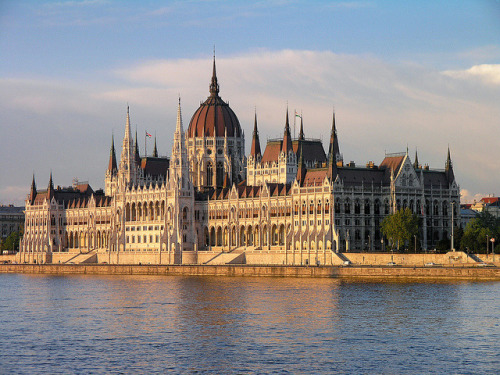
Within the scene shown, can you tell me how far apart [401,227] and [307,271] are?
1900 cm

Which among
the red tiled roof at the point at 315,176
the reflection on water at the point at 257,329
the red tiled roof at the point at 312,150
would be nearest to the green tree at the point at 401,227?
the red tiled roof at the point at 315,176

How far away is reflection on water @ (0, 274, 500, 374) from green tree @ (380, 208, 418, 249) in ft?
87.8

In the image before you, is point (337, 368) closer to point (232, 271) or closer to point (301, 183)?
point (232, 271)

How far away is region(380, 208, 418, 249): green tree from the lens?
156 metres

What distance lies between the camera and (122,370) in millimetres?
67562

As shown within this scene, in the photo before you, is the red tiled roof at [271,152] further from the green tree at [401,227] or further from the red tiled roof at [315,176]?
the green tree at [401,227]

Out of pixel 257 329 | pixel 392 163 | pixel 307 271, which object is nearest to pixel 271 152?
pixel 392 163

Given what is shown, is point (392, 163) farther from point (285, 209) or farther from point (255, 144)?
point (255, 144)

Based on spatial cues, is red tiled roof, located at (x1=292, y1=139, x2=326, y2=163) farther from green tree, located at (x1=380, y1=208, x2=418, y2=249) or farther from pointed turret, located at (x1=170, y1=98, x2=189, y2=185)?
green tree, located at (x1=380, y1=208, x2=418, y2=249)

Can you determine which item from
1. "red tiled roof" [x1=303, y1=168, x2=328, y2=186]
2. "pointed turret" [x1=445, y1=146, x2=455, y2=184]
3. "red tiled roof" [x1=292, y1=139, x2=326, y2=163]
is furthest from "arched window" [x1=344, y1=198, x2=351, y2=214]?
"red tiled roof" [x1=292, y1=139, x2=326, y2=163]

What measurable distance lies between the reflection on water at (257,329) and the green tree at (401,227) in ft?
87.8

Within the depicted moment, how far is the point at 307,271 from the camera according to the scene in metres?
145

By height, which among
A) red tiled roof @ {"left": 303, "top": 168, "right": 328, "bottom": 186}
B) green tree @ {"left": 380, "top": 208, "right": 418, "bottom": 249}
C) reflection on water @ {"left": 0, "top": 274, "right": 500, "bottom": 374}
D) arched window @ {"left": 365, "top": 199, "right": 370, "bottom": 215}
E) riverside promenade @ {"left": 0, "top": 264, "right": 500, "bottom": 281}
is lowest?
reflection on water @ {"left": 0, "top": 274, "right": 500, "bottom": 374}

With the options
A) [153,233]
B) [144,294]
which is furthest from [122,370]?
[153,233]
